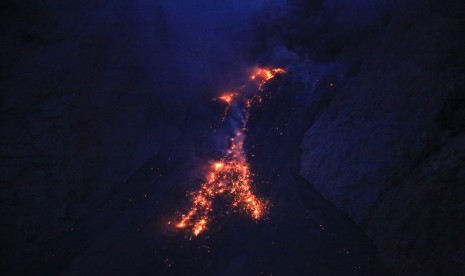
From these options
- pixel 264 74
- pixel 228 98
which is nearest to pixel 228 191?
pixel 228 98

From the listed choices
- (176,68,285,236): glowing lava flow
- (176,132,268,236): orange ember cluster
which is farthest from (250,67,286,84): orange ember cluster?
(176,132,268,236): orange ember cluster

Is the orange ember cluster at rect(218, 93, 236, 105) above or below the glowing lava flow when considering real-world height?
above

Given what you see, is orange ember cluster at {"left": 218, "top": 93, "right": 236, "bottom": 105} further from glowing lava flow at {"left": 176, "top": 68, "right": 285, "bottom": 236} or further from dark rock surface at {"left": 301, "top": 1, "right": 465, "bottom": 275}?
dark rock surface at {"left": 301, "top": 1, "right": 465, "bottom": 275}

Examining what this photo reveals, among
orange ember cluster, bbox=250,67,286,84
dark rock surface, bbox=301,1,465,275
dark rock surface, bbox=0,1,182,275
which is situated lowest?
dark rock surface, bbox=301,1,465,275

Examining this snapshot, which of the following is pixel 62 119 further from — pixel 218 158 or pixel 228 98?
pixel 228 98

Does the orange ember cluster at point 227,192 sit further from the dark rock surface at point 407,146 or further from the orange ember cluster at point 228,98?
the orange ember cluster at point 228,98

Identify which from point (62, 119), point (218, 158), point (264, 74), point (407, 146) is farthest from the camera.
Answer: point (264, 74)

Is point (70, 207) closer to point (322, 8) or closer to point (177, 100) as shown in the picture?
point (177, 100)

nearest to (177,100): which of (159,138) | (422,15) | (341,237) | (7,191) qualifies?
(159,138)
